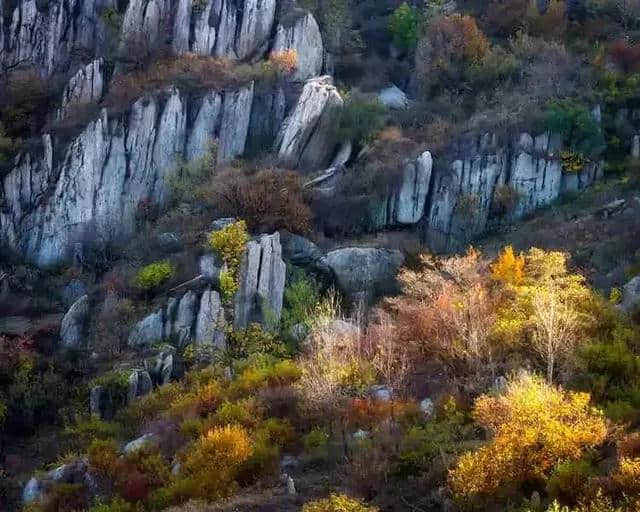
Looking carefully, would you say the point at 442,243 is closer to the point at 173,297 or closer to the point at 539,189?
the point at 539,189

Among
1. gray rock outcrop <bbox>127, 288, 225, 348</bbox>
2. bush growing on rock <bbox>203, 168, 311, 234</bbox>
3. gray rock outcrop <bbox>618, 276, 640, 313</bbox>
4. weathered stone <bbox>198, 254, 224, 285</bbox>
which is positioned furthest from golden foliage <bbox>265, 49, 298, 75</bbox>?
gray rock outcrop <bbox>618, 276, 640, 313</bbox>

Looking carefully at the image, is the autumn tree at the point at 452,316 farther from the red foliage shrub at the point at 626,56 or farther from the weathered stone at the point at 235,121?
the red foliage shrub at the point at 626,56

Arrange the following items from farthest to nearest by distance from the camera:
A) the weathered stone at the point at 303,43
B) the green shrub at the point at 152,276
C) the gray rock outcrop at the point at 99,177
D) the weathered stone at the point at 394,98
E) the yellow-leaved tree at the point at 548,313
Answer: the weathered stone at the point at 303,43, the weathered stone at the point at 394,98, the gray rock outcrop at the point at 99,177, the green shrub at the point at 152,276, the yellow-leaved tree at the point at 548,313

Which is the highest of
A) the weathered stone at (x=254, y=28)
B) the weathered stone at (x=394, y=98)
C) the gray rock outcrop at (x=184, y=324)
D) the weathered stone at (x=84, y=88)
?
the weathered stone at (x=254, y=28)

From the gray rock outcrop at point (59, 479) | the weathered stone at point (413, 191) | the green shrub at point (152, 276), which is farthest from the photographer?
→ the weathered stone at point (413, 191)

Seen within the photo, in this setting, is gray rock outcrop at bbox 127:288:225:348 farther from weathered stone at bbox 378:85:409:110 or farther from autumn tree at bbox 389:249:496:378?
weathered stone at bbox 378:85:409:110

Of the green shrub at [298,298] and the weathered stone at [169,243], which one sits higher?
the weathered stone at [169,243]

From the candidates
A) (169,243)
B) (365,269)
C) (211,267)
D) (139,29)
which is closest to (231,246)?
(211,267)

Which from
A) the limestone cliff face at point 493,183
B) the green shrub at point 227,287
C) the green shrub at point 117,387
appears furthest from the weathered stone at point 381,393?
the limestone cliff face at point 493,183
